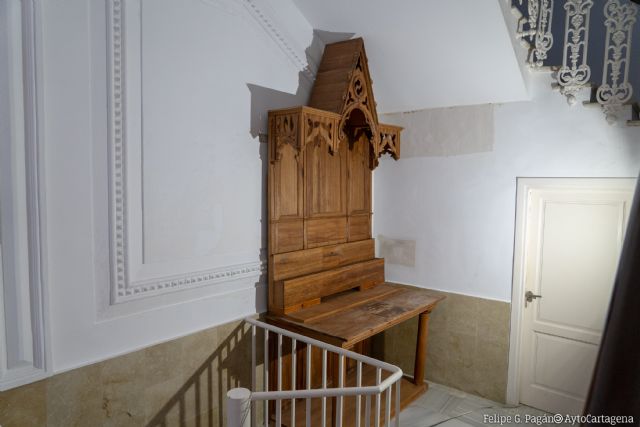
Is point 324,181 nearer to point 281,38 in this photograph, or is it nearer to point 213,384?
point 281,38

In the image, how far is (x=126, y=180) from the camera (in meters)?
2.13

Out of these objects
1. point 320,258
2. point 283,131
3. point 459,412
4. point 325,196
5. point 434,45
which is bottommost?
point 459,412

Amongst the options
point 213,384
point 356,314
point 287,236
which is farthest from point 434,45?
point 213,384

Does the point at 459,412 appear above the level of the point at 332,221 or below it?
below

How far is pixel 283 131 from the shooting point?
275 cm

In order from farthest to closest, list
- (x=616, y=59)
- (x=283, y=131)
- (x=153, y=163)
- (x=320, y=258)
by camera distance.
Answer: (x=320, y=258)
(x=283, y=131)
(x=616, y=59)
(x=153, y=163)

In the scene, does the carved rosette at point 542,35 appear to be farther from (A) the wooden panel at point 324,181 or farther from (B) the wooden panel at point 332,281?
(B) the wooden panel at point 332,281

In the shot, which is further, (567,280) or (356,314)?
(567,280)

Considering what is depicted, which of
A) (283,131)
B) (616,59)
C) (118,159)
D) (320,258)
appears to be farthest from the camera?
(320,258)

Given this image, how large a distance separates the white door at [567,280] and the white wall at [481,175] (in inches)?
5.3

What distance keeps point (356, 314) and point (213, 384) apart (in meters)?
1.00

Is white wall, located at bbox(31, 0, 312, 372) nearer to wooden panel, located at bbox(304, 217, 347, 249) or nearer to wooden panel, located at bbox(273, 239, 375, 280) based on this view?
wooden panel, located at bbox(273, 239, 375, 280)

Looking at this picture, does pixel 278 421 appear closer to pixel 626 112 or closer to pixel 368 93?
pixel 368 93

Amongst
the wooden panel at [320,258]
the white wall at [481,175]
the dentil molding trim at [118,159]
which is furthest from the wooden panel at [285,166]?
the white wall at [481,175]
